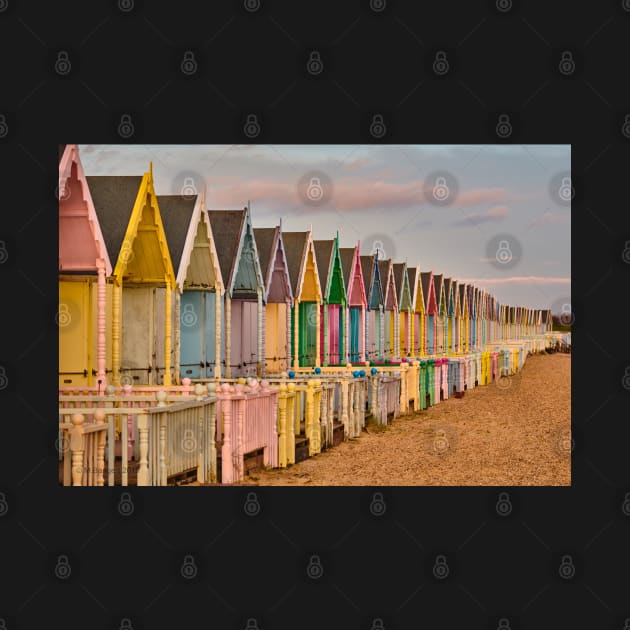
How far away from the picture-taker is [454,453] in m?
15.4

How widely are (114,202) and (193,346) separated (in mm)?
4147

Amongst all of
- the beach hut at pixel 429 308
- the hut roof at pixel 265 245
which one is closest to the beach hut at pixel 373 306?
the beach hut at pixel 429 308

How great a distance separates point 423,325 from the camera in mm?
36781

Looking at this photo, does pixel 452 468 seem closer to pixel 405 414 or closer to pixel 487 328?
pixel 405 414

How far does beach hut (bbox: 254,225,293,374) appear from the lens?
19.2 metres

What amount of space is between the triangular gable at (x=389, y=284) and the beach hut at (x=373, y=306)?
79cm

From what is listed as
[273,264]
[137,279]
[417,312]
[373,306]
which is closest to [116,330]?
[137,279]

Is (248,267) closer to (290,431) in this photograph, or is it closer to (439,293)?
(290,431)

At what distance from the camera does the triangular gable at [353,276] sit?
2552 cm

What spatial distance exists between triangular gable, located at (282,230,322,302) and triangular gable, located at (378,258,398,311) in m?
8.66

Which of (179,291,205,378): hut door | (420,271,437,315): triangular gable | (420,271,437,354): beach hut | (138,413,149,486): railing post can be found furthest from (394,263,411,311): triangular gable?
(138,413,149,486): railing post

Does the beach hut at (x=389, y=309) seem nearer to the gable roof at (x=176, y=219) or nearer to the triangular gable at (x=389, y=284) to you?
the triangular gable at (x=389, y=284)

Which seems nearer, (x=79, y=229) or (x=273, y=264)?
(x=79, y=229)

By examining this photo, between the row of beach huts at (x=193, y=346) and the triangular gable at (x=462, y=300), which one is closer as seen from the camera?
the row of beach huts at (x=193, y=346)
